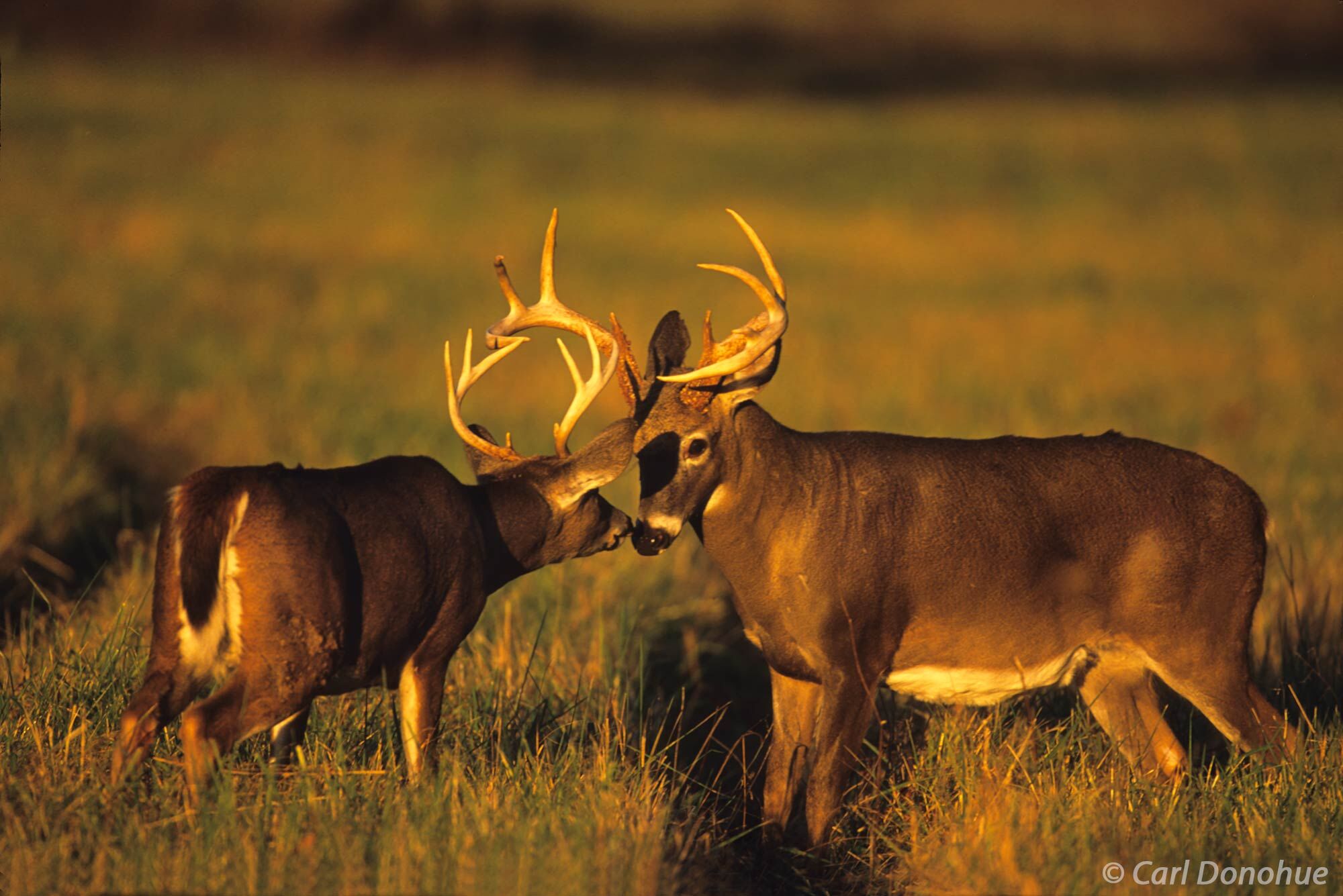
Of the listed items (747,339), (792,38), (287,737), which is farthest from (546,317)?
(792,38)

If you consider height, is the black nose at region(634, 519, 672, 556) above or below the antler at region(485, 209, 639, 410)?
below

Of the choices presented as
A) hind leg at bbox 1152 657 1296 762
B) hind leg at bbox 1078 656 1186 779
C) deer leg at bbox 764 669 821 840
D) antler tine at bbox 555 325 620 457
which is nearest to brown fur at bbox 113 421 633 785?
antler tine at bbox 555 325 620 457

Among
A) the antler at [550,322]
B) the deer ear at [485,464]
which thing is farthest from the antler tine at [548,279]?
the deer ear at [485,464]

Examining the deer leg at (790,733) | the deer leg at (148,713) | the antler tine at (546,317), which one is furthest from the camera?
the antler tine at (546,317)

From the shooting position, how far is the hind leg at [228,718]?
222 inches

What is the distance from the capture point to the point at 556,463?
7.14 m

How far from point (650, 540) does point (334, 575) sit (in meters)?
1.43

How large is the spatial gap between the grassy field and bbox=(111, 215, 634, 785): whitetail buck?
0.81 feet

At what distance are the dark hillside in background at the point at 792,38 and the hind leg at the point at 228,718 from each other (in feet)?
143

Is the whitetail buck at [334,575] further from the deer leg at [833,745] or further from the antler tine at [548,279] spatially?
the deer leg at [833,745]

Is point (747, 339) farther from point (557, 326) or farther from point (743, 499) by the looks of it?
point (557, 326)

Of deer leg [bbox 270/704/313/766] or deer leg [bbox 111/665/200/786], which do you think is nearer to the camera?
deer leg [bbox 111/665/200/786]

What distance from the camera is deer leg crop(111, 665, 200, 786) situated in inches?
227

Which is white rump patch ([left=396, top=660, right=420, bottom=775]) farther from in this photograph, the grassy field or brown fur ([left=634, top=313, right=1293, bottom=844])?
brown fur ([left=634, top=313, right=1293, bottom=844])
